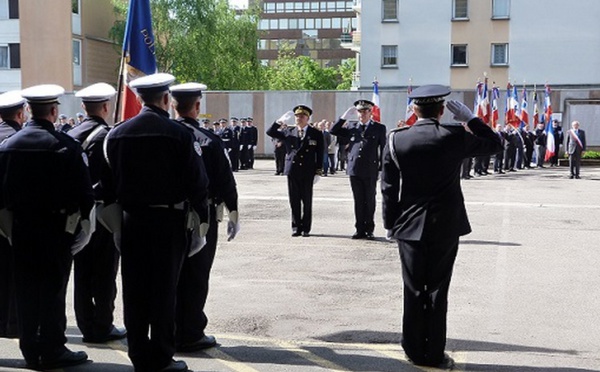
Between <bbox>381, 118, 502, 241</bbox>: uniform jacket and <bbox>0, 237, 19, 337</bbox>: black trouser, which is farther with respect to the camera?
<bbox>0, 237, 19, 337</bbox>: black trouser

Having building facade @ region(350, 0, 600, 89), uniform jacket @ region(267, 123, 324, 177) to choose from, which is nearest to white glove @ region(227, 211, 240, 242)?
uniform jacket @ region(267, 123, 324, 177)

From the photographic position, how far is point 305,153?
13625 mm

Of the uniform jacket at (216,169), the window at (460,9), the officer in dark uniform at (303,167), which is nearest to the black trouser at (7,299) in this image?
the uniform jacket at (216,169)

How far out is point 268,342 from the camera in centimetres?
709

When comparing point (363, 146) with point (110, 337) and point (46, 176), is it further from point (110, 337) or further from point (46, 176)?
point (46, 176)

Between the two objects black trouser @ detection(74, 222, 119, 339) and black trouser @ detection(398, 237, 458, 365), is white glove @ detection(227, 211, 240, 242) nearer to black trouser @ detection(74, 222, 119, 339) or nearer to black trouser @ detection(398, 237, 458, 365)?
black trouser @ detection(74, 222, 119, 339)

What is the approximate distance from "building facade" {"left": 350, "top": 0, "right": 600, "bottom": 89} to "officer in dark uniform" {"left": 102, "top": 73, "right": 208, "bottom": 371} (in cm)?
4208

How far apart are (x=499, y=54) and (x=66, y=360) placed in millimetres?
44360

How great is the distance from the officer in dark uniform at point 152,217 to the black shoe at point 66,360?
653 mm

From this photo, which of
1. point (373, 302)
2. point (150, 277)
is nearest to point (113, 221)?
point (150, 277)

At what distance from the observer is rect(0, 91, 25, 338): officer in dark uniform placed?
276 inches

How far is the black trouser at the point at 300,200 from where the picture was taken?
44.5 ft

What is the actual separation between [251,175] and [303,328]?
2169 cm

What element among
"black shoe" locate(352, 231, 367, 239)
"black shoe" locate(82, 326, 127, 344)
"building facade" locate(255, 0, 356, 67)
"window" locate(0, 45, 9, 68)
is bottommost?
"black shoe" locate(352, 231, 367, 239)
